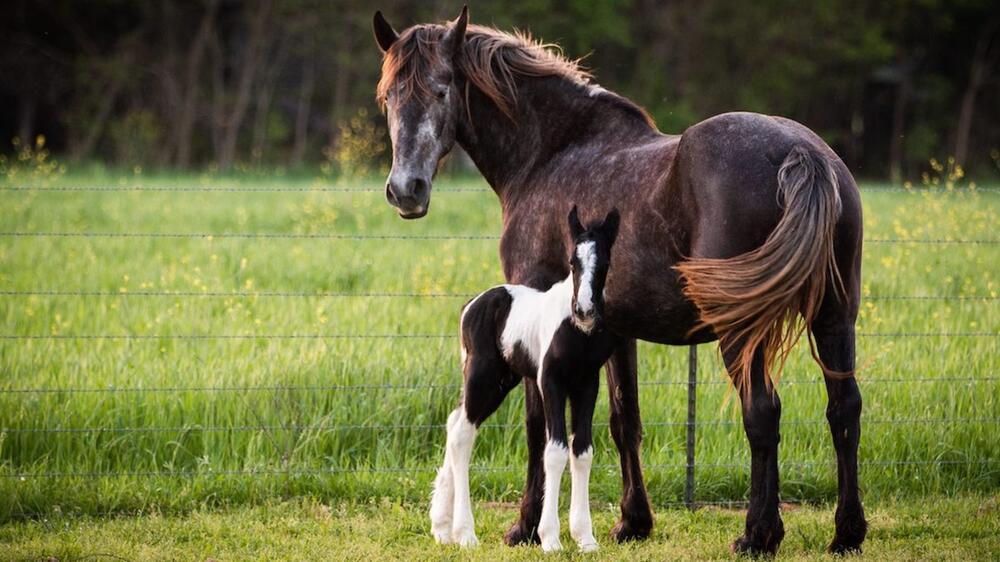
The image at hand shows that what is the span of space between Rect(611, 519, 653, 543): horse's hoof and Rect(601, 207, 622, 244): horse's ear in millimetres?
1534

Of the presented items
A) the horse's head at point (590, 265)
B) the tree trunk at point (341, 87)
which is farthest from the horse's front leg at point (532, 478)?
the tree trunk at point (341, 87)

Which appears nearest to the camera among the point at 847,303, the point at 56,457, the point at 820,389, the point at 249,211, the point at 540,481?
the point at 847,303

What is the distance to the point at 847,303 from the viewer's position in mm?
4758

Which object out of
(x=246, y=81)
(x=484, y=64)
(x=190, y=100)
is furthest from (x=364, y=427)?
(x=190, y=100)

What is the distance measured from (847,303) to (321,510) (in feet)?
9.58

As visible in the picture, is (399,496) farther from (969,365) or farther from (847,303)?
(969,365)

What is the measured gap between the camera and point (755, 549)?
16.2ft

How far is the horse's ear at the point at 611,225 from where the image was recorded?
4.82m

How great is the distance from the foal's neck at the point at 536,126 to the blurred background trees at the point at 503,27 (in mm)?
25696

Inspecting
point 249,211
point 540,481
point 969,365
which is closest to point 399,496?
point 540,481

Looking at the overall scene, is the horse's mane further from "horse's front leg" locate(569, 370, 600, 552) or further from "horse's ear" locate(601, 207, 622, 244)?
"horse's front leg" locate(569, 370, 600, 552)

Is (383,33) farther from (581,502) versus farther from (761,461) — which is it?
(761,461)

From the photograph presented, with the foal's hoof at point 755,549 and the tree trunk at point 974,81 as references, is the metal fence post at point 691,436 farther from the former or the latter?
the tree trunk at point 974,81

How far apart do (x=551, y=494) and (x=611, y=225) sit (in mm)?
1223
